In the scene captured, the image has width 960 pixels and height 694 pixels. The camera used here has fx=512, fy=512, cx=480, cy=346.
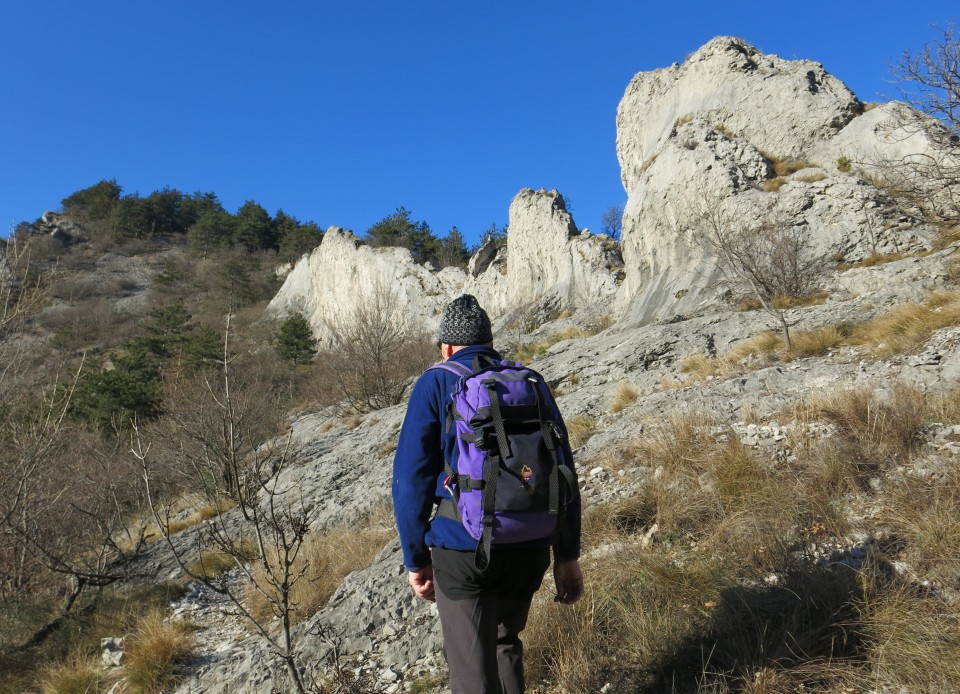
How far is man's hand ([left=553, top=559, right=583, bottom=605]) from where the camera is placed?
6.53 feet

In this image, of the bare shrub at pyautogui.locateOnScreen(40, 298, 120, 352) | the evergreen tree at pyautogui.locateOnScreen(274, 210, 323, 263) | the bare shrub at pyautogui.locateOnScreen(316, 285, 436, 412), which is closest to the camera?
the bare shrub at pyautogui.locateOnScreen(316, 285, 436, 412)

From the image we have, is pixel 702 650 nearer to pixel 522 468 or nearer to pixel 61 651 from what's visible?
pixel 522 468

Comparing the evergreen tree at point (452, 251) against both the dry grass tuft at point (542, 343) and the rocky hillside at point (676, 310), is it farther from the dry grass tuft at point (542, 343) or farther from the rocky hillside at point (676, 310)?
the dry grass tuft at point (542, 343)

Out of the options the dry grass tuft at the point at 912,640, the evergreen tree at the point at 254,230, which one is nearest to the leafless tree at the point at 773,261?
the dry grass tuft at the point at 912,640

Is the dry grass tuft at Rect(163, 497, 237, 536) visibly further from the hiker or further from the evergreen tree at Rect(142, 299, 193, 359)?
the evergreen tree at Rect(142, 299, 193, 359)

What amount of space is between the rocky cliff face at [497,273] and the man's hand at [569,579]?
16562 millimetres

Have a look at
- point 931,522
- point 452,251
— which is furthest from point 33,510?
point 452,251

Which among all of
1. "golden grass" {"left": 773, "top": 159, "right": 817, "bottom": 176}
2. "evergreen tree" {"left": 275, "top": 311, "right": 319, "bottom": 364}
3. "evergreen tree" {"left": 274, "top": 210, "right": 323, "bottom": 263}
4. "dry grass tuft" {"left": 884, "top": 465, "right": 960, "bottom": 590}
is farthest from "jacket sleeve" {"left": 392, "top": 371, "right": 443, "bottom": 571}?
"evergreen tree" {"left": 274, "top": 210, "right": 323, "bottom": 263}

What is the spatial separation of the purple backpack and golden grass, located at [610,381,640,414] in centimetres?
560

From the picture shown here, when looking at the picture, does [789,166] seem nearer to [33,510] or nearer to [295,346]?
[33,510]

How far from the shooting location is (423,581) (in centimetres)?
192

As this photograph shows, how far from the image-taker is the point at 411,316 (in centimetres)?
2941

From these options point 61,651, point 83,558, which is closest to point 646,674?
point 61,651

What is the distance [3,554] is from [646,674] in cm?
679
